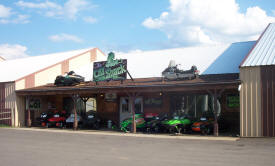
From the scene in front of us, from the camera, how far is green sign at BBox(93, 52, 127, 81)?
19266 millimetres

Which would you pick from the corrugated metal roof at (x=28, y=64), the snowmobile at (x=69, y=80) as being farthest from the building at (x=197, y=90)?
the corrugated metal roof at (x=28, y=64)

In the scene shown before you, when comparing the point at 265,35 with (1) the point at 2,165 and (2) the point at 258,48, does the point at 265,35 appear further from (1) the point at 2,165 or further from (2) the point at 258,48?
(1) the point at 2,165

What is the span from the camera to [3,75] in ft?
88.4

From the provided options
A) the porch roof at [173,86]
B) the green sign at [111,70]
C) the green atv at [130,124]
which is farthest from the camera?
the green sign at [111,70]

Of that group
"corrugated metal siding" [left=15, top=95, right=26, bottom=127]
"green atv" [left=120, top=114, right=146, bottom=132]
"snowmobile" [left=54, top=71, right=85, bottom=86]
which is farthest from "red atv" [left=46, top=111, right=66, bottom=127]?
"green atv" [left=120, top=114, right=146, bottom=132]

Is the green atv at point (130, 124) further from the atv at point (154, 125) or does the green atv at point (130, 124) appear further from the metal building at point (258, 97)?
the metal building at point (258, 97)

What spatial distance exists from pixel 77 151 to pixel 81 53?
67.0 feet

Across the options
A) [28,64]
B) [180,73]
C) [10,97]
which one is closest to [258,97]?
[180,73]

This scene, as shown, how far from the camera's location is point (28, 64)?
3008cm

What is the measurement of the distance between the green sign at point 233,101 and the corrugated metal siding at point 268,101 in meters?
3.78

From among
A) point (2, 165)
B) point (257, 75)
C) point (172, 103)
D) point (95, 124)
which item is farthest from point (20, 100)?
point (257, 75)

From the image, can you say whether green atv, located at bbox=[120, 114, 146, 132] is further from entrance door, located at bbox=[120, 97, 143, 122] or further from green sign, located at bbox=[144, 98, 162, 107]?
entrance door, located at bbox=[120, 97, 143, 122]

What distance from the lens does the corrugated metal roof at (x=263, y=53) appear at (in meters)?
14.4

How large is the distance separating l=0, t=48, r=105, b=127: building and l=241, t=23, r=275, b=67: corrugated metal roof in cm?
1331
